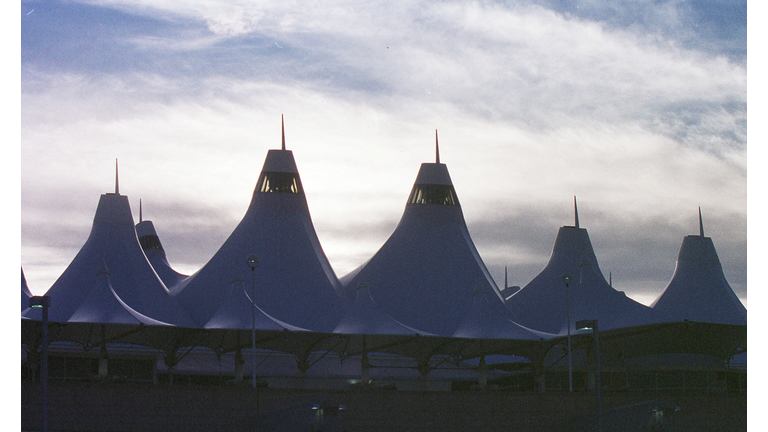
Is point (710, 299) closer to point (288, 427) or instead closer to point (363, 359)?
point (363, 359)

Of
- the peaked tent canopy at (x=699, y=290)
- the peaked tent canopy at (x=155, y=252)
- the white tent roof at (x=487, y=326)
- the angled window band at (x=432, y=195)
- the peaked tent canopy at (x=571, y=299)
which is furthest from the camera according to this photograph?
the peaked tent canopy at (x=155, y=252)

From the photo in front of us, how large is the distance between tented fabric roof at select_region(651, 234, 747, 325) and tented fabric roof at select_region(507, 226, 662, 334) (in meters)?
4.99

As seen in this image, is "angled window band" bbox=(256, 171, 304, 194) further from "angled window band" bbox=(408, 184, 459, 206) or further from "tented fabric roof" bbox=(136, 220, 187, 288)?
"tented fabric roof" bbox=(136, 220, 187, 288)

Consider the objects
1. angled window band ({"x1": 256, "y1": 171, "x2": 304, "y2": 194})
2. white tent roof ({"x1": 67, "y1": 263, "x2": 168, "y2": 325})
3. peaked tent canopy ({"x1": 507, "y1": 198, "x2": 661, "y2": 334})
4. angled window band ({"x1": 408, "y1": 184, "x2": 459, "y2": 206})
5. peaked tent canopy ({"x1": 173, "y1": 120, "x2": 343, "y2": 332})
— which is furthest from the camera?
angled window band ({"x1": 408, "y1": 184, "x2": 459, "y2": 206})

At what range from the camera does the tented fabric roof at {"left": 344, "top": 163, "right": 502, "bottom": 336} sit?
50844mm

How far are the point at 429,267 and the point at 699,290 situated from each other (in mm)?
17079

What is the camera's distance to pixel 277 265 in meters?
51.2

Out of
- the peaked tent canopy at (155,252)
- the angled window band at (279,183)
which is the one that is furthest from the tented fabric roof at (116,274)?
the peaked tent canopy at (155,252)

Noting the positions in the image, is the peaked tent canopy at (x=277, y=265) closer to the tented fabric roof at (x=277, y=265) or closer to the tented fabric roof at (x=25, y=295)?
the tented fabric roof at (x=277, y=265)

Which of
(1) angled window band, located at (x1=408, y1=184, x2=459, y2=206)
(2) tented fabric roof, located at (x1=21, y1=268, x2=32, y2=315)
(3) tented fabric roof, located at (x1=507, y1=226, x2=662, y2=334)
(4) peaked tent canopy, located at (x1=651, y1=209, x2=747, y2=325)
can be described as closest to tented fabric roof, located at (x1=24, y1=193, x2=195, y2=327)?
(2) tented fabric roof, located at (x1=21, y1=268, x2=32, y2=315)

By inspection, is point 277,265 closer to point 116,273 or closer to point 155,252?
point 116,273

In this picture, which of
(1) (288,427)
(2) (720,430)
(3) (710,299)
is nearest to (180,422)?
(1) (288,427)

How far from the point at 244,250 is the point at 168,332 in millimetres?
7177

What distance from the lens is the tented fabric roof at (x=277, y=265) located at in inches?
1948
